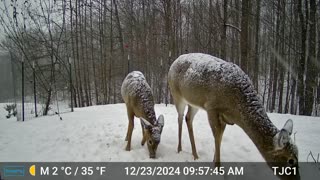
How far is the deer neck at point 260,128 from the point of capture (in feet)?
9.36

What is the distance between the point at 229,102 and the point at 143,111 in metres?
1.83

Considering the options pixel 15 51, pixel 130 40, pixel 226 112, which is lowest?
pixel 226 112

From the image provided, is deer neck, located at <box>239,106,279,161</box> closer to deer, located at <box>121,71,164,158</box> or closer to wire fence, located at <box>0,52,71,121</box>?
deer, located at <box>121,71,164,158</box>

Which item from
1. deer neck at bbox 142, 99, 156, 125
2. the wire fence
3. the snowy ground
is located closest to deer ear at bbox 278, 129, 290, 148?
the snowy ground

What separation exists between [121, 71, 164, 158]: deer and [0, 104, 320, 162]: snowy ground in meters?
0.30

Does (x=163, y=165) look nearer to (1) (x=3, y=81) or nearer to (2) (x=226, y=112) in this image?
(2) (x=226, y=112)

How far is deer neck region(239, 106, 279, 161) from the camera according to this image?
2852 mm

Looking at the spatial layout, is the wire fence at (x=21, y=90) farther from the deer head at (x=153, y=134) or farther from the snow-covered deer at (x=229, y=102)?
the snow-covered deer at (x=229, y=102)

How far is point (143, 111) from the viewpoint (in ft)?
15.1

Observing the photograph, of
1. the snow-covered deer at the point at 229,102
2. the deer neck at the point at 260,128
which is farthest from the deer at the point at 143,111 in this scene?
the deer neck at the point at 260,128

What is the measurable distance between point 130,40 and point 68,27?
3812 mm

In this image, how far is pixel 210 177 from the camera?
360 cm

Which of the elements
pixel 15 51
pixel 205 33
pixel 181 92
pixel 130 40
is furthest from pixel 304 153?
pixel 130 40

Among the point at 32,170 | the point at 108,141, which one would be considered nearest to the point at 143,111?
the point at 108,141
